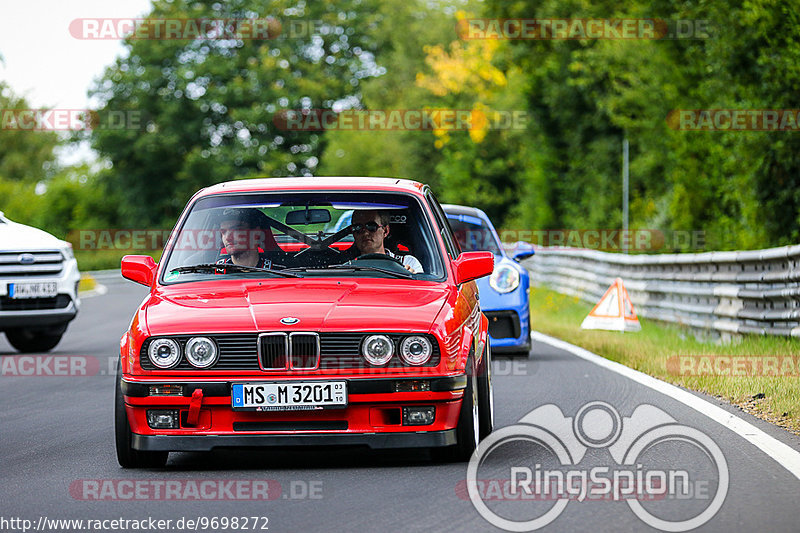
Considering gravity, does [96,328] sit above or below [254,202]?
below

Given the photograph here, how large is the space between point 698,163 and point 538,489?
2552 cm

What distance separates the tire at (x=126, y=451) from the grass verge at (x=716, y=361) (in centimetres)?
384

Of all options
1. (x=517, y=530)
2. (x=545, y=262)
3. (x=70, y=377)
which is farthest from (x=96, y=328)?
(x=517, y=530)

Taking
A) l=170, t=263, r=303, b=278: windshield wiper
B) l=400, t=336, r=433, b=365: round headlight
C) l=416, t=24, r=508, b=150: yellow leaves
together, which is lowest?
l=400, t=336, r=433, b=365: round headlight

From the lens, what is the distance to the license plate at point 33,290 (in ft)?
Result: 49.1

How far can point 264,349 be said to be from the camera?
7004 millimetres

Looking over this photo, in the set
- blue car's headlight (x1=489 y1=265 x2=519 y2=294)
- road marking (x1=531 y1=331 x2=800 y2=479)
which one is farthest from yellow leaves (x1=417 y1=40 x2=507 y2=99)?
road marking (x1=531 y1=331 x2=800 y2=479)

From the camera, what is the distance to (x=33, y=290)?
15148mm

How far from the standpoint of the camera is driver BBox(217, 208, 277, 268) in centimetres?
821

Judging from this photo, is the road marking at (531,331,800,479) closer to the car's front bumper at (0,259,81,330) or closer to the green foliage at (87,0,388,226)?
the car's front bumper at (0,259,81,330)

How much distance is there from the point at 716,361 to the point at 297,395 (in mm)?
6589

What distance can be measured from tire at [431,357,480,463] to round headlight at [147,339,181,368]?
1.51 m

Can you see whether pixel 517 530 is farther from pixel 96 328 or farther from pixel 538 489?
pixel 96 328

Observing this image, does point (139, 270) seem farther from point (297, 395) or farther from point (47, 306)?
point (47, 306)
